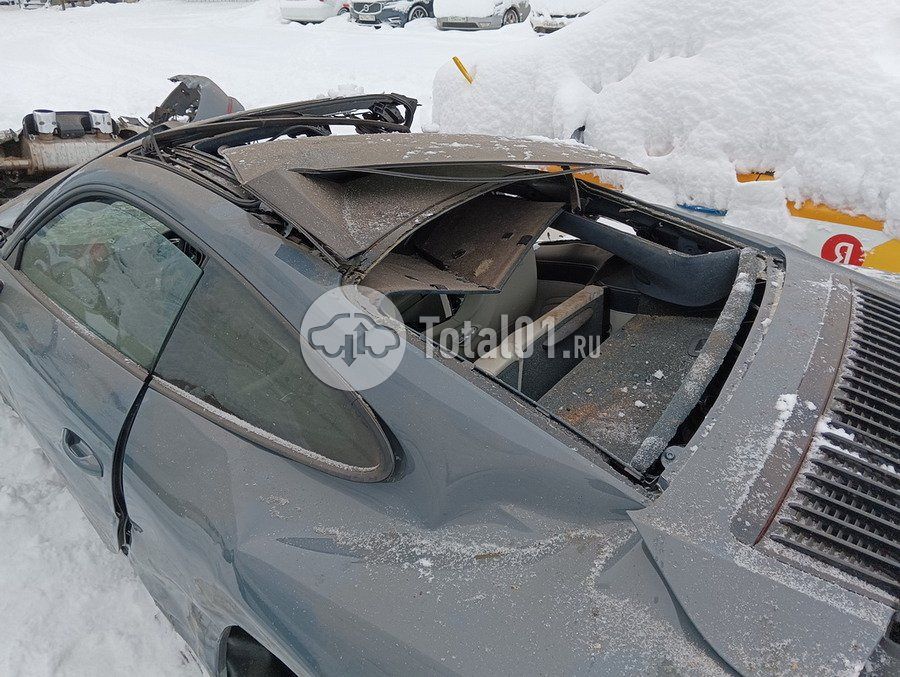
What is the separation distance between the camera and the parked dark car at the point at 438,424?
122 centimetres

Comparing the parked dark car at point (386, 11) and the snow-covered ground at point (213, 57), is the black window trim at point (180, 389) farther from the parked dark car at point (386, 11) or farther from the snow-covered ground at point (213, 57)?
the parked dark car at point (386, 11)

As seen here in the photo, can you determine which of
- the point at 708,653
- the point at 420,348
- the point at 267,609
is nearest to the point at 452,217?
the point at 420,348

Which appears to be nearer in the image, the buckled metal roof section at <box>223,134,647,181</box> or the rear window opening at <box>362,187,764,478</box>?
the buckled metal roof section at <box>223,134,647,181</box>

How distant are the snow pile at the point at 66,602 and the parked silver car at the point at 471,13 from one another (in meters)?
14.0

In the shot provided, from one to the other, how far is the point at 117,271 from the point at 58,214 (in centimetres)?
45

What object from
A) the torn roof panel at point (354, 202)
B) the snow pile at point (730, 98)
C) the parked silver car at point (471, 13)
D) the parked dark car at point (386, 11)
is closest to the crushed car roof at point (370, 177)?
the torn roof panel at point (354, 202)

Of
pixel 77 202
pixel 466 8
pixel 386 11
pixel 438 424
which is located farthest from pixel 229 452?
pixel 386 11

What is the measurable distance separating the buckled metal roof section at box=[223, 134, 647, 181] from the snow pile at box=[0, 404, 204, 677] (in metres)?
1.56

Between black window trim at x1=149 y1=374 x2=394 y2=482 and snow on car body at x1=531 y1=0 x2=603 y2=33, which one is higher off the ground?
snow on car body at x1=531 y1=0 x2=603 y2=33

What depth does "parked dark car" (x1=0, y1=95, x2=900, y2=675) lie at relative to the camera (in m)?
1.22

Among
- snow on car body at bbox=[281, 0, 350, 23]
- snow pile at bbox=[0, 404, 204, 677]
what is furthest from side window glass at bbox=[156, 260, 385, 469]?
snow on car body at bbox=[281, 0, 350, 23]

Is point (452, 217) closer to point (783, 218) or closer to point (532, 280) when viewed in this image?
point (532, 280)

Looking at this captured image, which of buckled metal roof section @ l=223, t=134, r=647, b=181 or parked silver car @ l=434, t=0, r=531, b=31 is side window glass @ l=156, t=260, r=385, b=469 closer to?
buckled metal roof section @ l=223, t=134, r=647, b=181

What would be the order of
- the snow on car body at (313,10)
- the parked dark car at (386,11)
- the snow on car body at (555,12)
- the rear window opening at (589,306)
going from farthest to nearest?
the snow on car body at (313,10)
the parked dark car at (386,11)
the snow on car body at (555,12)
the rear window opening at (589,306)
